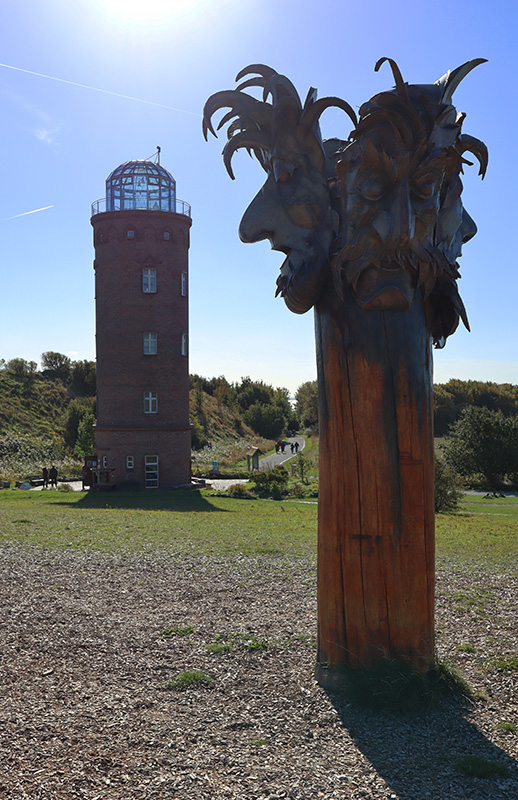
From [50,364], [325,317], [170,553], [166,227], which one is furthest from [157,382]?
[50,364]

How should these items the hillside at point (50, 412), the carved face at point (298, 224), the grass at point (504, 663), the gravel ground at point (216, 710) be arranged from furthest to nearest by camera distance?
1. the hillside at point (50, 412)
2. the grass at point (504, 663)
3. the carved face at point (298, 224)
4. the gravel ground at point (216, 710)

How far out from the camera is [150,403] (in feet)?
101

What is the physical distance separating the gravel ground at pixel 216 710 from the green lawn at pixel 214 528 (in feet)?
12.6

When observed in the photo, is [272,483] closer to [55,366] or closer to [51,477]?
[51,477]

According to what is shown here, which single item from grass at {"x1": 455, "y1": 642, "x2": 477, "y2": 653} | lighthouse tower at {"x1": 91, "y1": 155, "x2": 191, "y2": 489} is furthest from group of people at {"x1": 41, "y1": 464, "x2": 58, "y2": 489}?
grass at {"x1": 455, "y1": 642, "x2": 477, "y2": 653}

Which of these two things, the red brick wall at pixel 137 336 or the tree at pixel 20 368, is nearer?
the red brick wall at pixel 137 336

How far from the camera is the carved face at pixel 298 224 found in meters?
5.46

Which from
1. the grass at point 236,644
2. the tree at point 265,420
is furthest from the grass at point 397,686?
the tree at point 265,420

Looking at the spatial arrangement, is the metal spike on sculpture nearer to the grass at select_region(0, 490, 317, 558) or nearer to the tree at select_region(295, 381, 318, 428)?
the grass at select_region(0, 490, 317, 558)

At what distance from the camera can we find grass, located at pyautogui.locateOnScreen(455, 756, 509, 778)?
4.11 m

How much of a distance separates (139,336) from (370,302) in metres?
26.4

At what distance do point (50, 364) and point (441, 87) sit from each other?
231 feet

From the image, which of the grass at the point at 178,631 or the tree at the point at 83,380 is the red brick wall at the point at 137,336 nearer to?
the grass at the point at 178,631

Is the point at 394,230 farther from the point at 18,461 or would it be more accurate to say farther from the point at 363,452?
the point at 18,461
